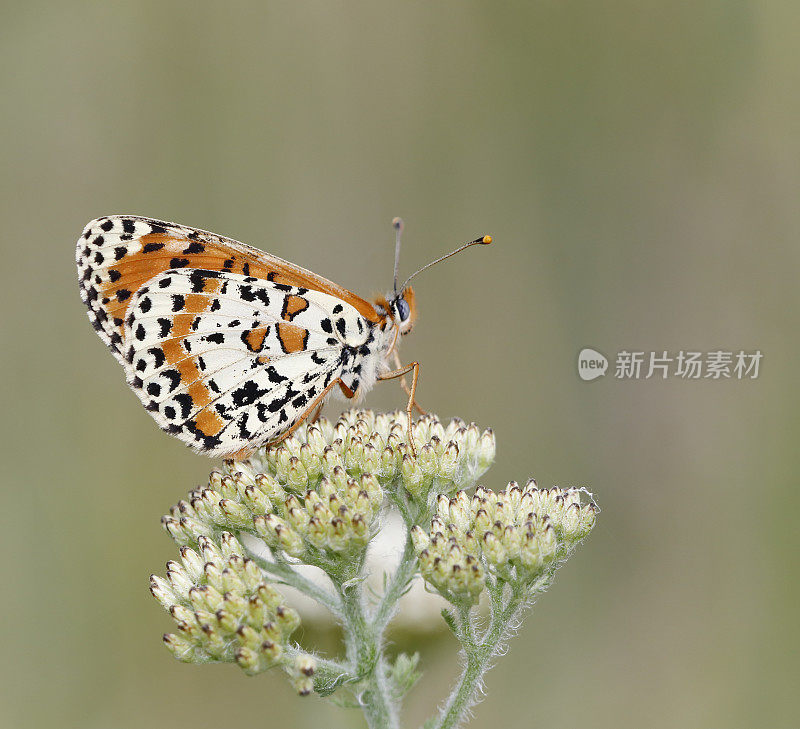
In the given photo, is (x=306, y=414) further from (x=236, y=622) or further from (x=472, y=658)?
(x=472, y=658)

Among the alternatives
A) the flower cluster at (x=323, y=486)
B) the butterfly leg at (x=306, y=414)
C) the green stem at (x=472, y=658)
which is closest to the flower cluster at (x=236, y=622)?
the flower cluster at (x=323, y=486)

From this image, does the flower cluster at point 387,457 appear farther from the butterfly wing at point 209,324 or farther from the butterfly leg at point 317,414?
the butterfly wing at point 209,324

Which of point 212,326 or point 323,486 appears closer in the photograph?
point 323,486

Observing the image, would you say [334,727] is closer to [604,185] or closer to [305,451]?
[305,451]

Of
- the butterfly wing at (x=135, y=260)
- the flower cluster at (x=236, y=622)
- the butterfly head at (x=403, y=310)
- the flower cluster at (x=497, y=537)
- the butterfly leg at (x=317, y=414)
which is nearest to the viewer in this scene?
the flower cluster at (x=236, y=622)

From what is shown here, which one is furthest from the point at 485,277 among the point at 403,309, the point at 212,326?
the point at 212,326

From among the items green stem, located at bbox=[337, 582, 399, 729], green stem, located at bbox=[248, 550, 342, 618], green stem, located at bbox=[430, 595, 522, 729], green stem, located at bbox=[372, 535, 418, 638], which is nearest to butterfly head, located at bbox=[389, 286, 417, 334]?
green stem, located at bbox=[372, 535, 418, 638]
